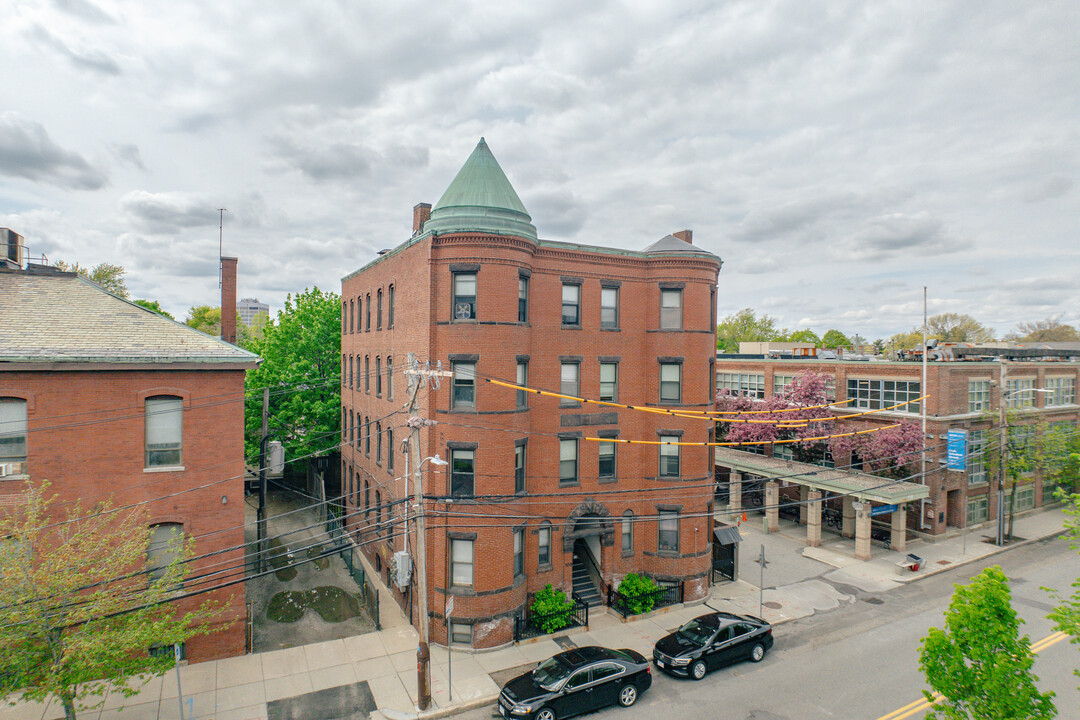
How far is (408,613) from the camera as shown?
844 inches

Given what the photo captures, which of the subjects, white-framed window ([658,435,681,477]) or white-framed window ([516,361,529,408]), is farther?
white-framed window ([658,435,681,477])

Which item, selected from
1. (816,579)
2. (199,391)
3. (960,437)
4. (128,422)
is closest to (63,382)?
(128,422)

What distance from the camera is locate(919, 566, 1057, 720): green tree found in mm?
9562

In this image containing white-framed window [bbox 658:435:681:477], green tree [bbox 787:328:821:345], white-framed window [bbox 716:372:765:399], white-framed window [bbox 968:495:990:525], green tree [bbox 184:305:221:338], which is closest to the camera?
white-framed window [bbox 658:435:681:477]

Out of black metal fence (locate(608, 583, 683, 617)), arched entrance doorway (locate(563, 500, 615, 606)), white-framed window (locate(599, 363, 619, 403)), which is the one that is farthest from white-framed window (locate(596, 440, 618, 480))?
black metal fence (locate(608, 583, 683, 617))

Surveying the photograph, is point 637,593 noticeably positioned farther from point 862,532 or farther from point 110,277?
point 110,277

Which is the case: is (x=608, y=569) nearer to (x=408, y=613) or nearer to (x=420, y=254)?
(x=408, y=613)

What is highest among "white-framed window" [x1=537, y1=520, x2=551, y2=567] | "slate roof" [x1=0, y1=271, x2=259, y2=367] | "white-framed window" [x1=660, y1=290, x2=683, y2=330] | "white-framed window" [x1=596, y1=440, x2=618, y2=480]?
"white-framed window" [x1=660, y1=290, x2=683, y2=330]

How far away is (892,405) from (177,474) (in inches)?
1426

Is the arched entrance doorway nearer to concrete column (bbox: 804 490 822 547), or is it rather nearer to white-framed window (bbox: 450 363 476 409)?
white-framed window (bbox: 450 363 476 409)

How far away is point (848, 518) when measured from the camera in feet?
105

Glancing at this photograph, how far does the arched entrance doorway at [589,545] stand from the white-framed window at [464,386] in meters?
6.38

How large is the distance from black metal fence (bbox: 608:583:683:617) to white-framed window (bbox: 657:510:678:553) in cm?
154

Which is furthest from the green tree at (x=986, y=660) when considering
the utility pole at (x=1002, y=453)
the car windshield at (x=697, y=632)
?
the utility pole at (x=1002, y=453)
